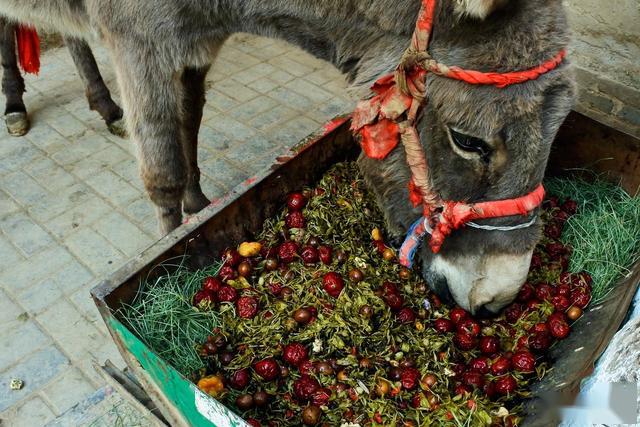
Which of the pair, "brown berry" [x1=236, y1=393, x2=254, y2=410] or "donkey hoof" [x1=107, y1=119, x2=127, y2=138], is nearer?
"brown berry" [x1=236, y1=393, x2=254, y2=410]

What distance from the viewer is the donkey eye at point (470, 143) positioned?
172 cm

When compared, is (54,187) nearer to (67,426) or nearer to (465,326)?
(67,426)

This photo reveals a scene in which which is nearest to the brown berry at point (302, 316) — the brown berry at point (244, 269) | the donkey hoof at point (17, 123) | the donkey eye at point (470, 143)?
the brown berry at point (244, 269)

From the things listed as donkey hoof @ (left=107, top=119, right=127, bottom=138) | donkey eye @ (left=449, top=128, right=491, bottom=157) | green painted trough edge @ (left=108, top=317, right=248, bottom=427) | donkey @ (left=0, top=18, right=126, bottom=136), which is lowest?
donkey hoof @ (left=107, top=119, right=127, bottom=138)

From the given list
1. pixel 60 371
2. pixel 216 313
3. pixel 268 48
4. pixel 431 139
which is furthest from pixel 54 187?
pixel 431 139

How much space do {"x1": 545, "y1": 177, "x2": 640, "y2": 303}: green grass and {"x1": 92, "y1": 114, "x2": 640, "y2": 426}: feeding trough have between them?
9 centimetres

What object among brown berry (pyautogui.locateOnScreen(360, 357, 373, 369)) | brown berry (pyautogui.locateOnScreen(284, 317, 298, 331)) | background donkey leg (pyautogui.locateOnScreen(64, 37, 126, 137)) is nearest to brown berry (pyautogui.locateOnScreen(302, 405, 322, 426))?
brown berry (pyautogui.locateOnScreen(360, 357, 373, 369))

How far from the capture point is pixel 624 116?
12.8 feet

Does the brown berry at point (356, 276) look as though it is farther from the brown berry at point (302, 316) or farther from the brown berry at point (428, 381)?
the brown berry at point (428, 381)

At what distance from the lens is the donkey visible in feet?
14.0

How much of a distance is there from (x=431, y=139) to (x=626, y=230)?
52.7 inches

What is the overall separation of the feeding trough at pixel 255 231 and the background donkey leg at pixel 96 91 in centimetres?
224

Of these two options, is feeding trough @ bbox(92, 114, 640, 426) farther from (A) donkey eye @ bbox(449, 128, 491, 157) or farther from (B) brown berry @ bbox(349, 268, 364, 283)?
(A) donkey eye @ bbox(449, 128, 491, 157)

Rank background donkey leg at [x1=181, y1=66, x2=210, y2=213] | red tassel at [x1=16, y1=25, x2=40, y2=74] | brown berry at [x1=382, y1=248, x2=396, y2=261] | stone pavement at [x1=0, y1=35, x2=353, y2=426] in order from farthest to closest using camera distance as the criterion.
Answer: red tassel at [x1=16, y1=25, x2=40, y2=74] → background donkey leg at [x1=181, y1=66, x2=210, y2=213] → stone pavement at [x1=0, y1=35, x2=353, y2=426] → brown berry at [x1=382, y1=248, x2=396, y2=261]
